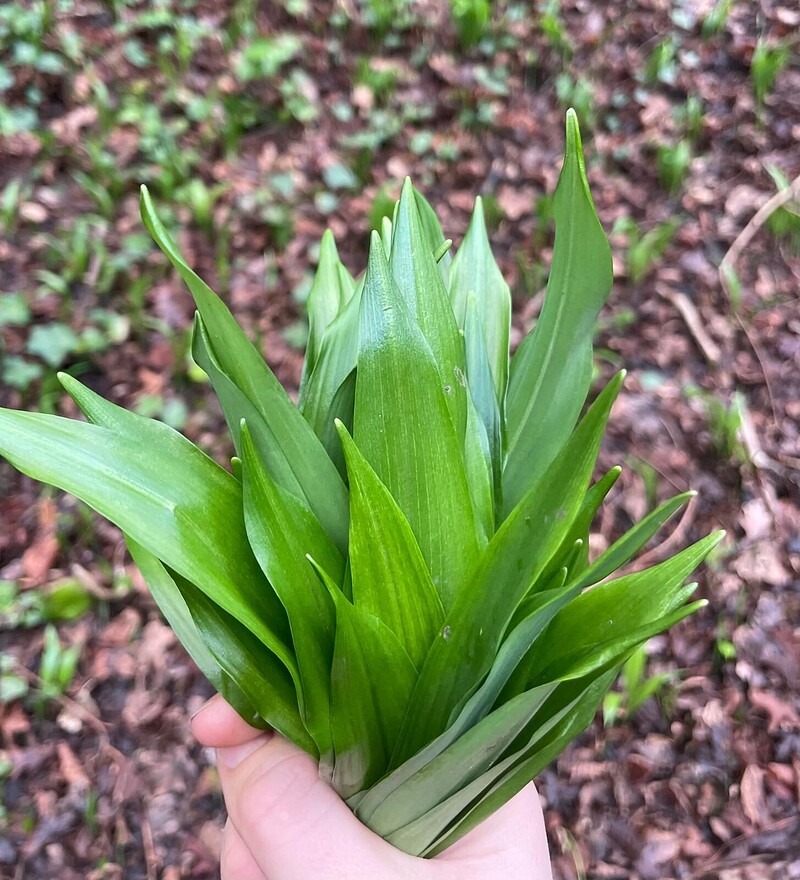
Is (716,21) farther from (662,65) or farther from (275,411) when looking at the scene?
(275,411)

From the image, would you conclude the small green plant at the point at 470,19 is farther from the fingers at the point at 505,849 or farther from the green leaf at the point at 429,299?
the fingers at the point at 505,849

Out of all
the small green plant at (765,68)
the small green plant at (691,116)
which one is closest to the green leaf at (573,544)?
the small green plant at (691,116)

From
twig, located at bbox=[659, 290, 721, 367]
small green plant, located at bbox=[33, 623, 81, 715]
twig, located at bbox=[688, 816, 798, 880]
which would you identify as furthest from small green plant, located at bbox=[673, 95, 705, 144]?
small green plant, located at bbox=[33, 623, 81, 715]

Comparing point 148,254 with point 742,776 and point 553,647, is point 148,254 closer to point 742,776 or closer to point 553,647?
point 553,647

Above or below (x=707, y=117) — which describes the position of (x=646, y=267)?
below

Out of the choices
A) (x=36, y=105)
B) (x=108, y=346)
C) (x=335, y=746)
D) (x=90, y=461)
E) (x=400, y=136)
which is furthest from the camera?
(x=400, y=136)

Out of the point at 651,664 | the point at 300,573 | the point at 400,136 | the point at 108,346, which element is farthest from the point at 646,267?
the point at 300,573

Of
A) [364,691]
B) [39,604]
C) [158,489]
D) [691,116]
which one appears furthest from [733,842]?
[691,116]

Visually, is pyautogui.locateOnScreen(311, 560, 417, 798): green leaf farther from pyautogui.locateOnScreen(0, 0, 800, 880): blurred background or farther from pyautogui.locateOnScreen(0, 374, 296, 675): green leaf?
pyautogui.locateOnScreen(0, 0, 800, 880): blurred background
